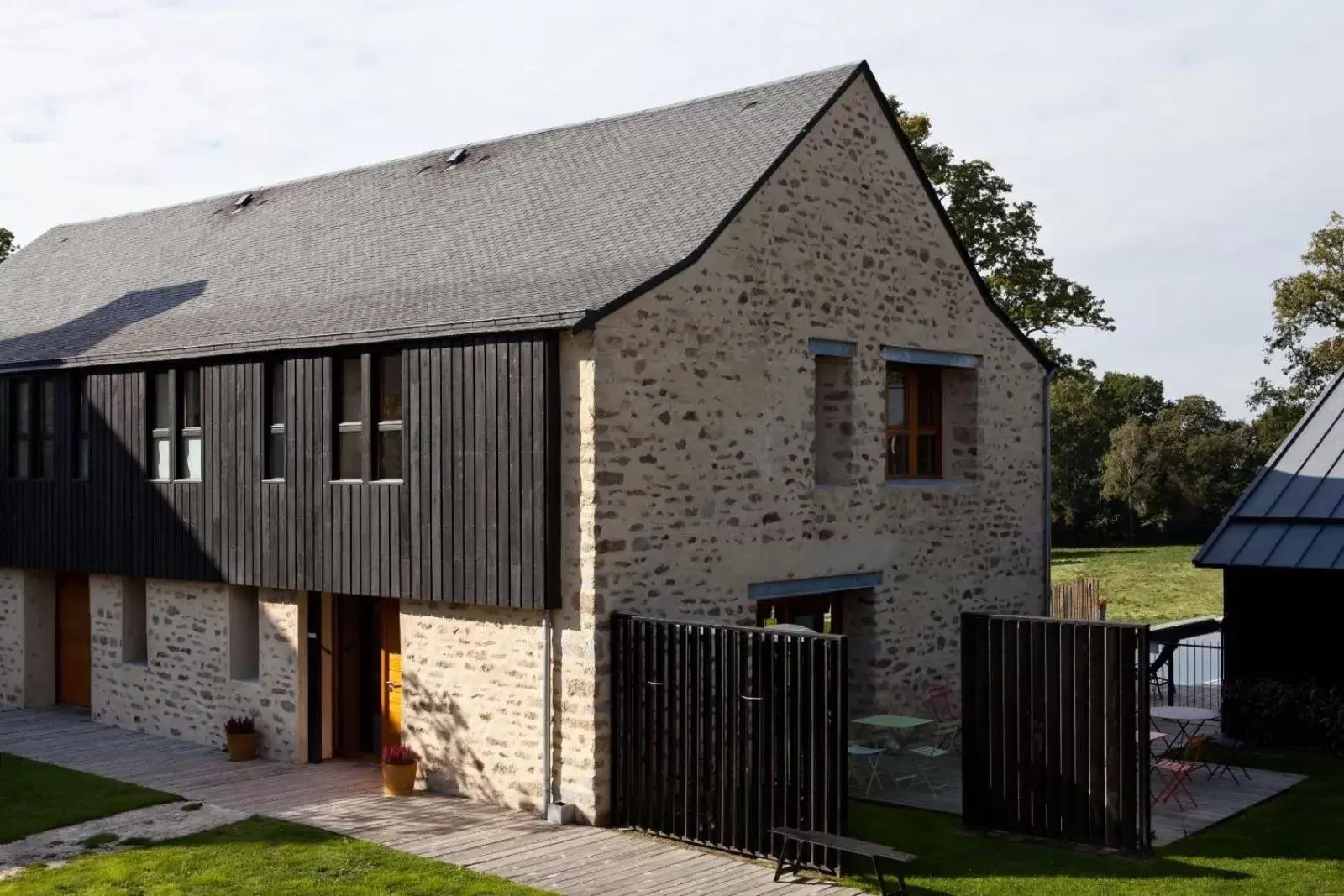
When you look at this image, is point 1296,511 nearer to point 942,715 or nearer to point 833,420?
point 942,715

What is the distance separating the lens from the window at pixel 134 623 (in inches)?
693

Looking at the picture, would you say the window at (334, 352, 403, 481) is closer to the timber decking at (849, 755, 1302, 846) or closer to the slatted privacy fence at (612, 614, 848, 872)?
the slatted privacy fence at (612, 614, 848, 872)

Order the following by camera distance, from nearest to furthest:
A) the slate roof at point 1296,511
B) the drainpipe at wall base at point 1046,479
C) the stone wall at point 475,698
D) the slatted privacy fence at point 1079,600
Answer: the stone wall at point 475,698 → the slate roof at point 1296,511 → the drainpipe at wall base at point 1046,479 → the slatted privacy fence at point 1079,600

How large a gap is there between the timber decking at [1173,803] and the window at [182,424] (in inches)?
326

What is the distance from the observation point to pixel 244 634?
1623 centimetres

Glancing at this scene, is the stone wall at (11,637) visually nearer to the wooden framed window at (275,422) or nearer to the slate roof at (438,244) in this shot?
the slate roof at (438,244)

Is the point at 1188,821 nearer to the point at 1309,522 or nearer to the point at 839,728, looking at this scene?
the point at 839,728

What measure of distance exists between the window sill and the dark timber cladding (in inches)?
201

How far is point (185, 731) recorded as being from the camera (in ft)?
54.6

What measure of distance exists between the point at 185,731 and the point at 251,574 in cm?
246

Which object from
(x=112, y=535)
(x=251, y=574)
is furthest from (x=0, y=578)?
(x=251, y=574)

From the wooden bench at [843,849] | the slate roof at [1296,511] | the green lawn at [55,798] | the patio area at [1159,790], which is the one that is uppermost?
the slate roof at [1296,511]

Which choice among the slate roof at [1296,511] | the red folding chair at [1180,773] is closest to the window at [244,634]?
the red folding chair at [1180,773]

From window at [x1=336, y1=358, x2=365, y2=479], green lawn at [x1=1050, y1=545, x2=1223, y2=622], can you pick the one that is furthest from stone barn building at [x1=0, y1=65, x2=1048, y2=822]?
green lawn at [x1=1050, y1=545, x2=1223, y2=622]
